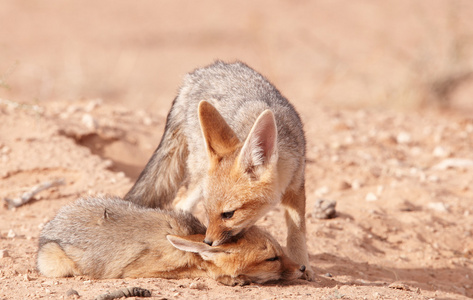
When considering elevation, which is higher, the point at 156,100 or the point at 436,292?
the point at 156,100

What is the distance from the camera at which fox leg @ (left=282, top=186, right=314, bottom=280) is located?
520 centimetres

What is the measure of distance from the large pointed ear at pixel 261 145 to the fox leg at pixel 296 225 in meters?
0.73

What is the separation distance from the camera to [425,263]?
596cm

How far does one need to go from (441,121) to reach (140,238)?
24.9 ft

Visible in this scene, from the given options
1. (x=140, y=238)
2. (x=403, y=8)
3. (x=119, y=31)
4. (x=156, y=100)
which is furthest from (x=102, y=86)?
(x=403, y=8)

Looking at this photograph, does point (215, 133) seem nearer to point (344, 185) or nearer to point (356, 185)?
point (344, 185)

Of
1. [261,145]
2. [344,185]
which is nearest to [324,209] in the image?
[344,185]

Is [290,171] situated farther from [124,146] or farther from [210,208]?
[124,146]

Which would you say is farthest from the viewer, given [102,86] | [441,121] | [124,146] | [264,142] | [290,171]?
[102,86]

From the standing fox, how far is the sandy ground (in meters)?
0.52

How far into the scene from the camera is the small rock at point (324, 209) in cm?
633

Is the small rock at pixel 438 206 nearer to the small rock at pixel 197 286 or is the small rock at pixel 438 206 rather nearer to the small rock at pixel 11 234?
the small rock at pixel 197 286

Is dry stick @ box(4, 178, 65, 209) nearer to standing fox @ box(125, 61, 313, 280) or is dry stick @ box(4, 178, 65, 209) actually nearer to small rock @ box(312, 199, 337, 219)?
standing fox @ box(125, 61, 313, 280)

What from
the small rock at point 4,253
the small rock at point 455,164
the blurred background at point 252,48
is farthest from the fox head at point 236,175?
the blurred background at point 252,48
